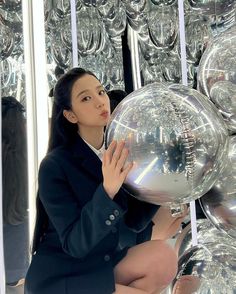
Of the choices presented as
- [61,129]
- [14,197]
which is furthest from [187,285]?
[14,197]

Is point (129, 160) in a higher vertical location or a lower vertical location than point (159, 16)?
lower

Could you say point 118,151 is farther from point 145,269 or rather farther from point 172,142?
point 145,269

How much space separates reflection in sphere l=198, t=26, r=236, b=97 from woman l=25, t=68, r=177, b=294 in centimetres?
24

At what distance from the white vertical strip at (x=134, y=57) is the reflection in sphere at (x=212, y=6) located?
15cm

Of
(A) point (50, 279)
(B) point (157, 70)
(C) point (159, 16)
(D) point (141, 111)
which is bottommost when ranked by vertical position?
(A) point (50, 279)

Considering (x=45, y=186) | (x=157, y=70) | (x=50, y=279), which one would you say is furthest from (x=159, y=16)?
(x=50, y=279)

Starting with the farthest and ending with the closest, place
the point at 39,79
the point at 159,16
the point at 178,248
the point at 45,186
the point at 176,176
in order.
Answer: the point at 39,79, the point at 159,16, the point at 178,248, the point at 45,186, the point at 176,176

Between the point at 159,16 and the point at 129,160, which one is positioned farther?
the point at 159,16

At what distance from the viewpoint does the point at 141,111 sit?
2.56 ft

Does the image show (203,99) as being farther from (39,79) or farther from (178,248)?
(39,79)

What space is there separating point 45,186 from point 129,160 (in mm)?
255

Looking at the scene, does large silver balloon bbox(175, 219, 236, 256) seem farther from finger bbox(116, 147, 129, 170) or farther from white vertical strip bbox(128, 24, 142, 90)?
white vertical strip bbox(128, 24, 142, 90)

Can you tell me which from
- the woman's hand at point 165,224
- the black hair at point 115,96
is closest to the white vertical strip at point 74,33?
the black hair at point 115,96

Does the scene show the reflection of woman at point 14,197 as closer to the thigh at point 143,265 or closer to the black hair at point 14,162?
the black hair at point 14,162
